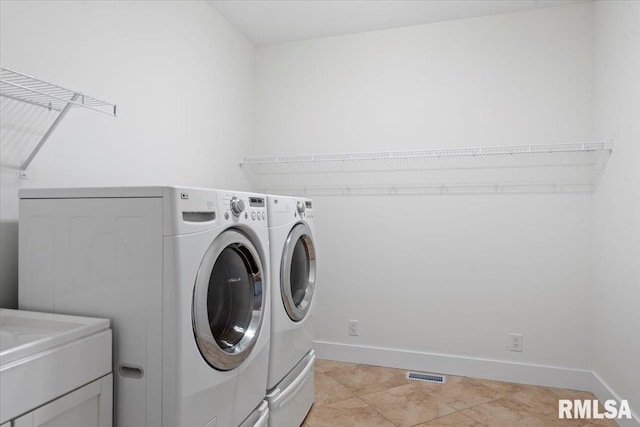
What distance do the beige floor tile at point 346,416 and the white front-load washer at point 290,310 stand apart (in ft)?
0.25

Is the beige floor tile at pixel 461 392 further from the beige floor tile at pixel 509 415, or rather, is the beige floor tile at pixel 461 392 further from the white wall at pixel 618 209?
the white wall at pixel 618 209

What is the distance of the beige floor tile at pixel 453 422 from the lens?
6.91 ft

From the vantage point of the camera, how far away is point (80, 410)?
1.07 metres

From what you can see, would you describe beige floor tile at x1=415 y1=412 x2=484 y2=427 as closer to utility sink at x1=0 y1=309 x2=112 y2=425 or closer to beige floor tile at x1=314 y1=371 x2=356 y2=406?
beige floor tile at x1=314 y1=371 x2=356 y2=406

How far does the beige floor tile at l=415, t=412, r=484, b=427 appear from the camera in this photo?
2.11m

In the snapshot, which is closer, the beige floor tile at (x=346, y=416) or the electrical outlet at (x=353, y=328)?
the beige floor tile at (x=346, y=416)

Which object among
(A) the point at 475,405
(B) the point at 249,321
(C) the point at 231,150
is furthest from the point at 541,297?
(C) the point at 231,150

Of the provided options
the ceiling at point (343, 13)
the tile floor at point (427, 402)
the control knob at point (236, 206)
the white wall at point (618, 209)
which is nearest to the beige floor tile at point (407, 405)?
the tile floor at point (427, 402)

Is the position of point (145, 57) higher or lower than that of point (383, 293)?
higher

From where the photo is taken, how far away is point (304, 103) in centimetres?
314

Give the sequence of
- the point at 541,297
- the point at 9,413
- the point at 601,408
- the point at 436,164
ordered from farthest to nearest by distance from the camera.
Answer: the point at 436,164 → the point at 541,297 → the point at 601,408 → the point at 9,413

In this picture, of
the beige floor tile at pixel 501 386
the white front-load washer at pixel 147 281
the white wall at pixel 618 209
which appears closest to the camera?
the white front-load washer at pixel 147 281

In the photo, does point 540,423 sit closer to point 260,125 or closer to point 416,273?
point 416,273

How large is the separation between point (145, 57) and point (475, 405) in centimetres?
274
